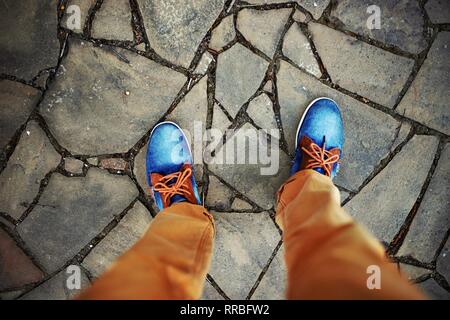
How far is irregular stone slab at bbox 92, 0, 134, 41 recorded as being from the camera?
86.5 inches

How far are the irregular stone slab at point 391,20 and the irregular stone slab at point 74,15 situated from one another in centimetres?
140

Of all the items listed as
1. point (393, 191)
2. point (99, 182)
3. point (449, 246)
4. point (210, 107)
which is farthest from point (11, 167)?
point (449, 246)

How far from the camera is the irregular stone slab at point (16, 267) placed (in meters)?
2.30

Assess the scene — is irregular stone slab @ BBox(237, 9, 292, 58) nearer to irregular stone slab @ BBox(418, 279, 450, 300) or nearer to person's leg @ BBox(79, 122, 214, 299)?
person's leg @ BBox(79, 122, 214, 299)

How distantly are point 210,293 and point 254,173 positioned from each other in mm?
770

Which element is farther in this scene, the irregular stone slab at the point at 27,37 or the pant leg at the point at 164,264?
the irregular stone slab at the point at 27,37

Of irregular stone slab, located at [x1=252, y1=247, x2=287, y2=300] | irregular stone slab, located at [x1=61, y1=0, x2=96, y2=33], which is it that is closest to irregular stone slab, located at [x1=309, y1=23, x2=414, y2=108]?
irregular stone slab, located at [x1=252, y1=247, x2=287, y2=300]

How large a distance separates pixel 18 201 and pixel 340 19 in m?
2.15

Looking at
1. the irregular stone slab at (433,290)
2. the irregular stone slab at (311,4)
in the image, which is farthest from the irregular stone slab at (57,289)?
the irregular stone slab at (433,290)

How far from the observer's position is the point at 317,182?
190cm

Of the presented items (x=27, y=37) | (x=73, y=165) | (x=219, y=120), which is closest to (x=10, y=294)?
(x=73, y=165)

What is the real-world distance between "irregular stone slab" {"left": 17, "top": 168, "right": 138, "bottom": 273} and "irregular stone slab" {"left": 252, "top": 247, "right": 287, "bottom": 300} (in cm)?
93

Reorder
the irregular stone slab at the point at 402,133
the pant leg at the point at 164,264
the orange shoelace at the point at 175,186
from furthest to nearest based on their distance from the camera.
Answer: the irregular stone slab at the point at 402,133 < the orange shoelace at the point at 175,186 < the pant leg at the point at 164,264

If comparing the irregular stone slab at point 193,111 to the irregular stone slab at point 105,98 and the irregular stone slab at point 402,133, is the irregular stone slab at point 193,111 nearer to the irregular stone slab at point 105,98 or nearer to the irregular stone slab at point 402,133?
the irregular stone slab at point 105,98
